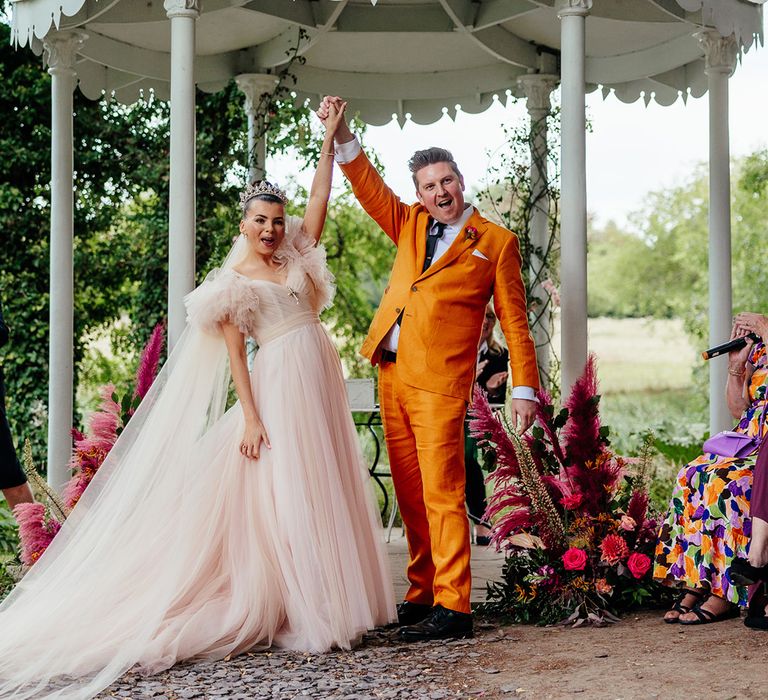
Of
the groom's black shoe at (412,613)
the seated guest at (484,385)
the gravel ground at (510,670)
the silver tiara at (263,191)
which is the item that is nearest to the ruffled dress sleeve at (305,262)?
the silver tiara at (263,191)

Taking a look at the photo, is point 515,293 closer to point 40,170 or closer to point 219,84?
point 219,84

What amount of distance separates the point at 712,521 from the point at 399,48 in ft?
14.1

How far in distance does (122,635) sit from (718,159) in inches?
173

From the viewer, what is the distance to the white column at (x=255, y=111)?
752 cm

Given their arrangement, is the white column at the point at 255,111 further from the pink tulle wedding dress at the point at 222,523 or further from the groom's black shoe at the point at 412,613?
the groom's black shoe at the point at 412,613

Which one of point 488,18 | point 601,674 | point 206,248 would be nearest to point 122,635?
point 601,674

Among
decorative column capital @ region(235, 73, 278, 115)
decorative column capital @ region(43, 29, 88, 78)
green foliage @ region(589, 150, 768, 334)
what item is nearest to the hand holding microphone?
decorative column capital @ region(235, 73, 278, 115)

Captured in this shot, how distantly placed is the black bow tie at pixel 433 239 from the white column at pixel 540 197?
2961 mm

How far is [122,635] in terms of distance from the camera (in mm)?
4062

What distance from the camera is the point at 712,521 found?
4.50 m

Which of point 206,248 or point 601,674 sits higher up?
point 206,248

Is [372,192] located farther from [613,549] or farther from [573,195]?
[613,549]

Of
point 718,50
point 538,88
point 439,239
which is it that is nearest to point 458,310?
point 439,239

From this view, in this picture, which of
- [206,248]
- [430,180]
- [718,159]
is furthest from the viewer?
[206,248]
